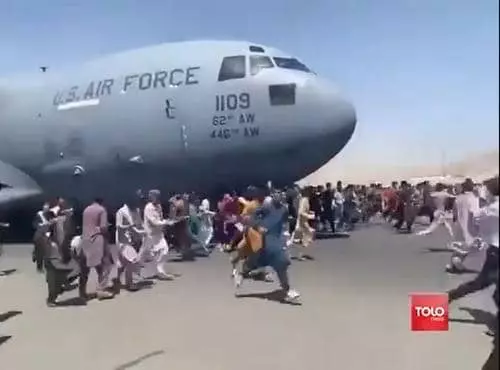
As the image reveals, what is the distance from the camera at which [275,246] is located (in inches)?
269

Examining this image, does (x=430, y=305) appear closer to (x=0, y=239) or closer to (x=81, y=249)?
(x=81, y=249)

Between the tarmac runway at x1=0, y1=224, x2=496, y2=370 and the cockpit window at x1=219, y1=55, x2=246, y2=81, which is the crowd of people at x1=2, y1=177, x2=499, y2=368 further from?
the cockpit window at x1=219, y1=55, x2=246, y2=81

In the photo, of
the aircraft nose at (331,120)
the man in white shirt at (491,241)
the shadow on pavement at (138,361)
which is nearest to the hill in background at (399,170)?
the man in white shirt at (491,241)

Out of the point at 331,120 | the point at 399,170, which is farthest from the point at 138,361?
the point at 331,120

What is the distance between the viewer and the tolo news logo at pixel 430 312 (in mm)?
4977

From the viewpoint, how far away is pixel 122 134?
976 cm

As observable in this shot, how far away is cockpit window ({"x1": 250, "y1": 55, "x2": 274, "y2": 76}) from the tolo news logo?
3.55 meters

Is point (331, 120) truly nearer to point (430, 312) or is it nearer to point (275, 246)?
point (275, 246)

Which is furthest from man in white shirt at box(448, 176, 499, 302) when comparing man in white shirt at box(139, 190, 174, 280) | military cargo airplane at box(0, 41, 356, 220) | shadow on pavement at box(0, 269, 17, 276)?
shadow on pavement at box(0, 269, 17, 276)

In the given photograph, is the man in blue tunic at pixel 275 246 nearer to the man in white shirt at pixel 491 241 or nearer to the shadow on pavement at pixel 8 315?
the shadow on pavement at pixel 8 315

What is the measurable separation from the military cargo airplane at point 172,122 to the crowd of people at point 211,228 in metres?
0.43

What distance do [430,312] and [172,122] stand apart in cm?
522

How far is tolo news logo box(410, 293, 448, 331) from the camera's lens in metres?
4.98

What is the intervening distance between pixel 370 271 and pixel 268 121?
104 inches
